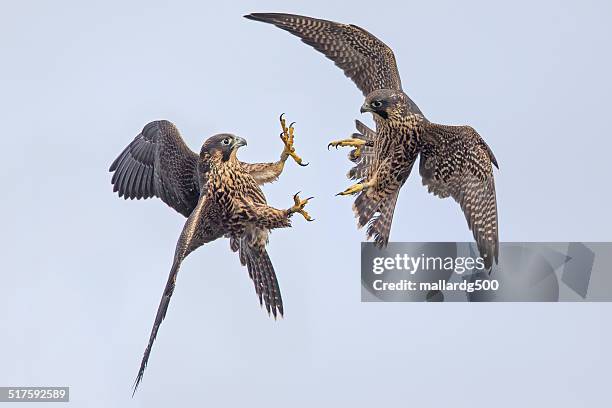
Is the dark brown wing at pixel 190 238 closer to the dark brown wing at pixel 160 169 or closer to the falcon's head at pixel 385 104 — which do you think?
the dark brown wing at pixel 160 169

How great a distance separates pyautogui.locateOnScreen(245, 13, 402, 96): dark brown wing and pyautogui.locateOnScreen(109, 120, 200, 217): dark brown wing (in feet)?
6.28

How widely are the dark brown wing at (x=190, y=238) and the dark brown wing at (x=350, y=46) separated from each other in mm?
2562

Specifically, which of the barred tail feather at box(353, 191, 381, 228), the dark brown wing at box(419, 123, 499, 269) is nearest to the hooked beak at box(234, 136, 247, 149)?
the barred tail feather at box(353, 191, 381, 228)

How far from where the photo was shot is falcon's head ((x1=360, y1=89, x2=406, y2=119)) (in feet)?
55.7

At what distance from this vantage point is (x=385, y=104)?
1700 centimetres

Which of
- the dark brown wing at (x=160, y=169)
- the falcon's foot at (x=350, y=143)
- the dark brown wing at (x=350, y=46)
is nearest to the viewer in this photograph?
the falcon's foot at (x=350, y=143)

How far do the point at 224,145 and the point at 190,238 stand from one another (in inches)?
45.4

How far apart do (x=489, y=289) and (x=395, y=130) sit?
377 cm

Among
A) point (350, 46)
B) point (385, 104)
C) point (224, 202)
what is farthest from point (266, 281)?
point (350, 46)

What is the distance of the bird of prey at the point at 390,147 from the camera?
17.2 metres

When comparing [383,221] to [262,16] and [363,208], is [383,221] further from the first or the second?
[262,16]

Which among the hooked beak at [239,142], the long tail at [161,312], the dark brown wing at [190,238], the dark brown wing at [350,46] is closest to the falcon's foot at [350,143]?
the dark brown wing at [350,46]

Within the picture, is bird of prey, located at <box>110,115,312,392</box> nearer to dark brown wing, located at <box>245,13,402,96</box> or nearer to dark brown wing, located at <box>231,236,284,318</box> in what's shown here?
dark brown wing, located at <box>231,236,284,318</box>
